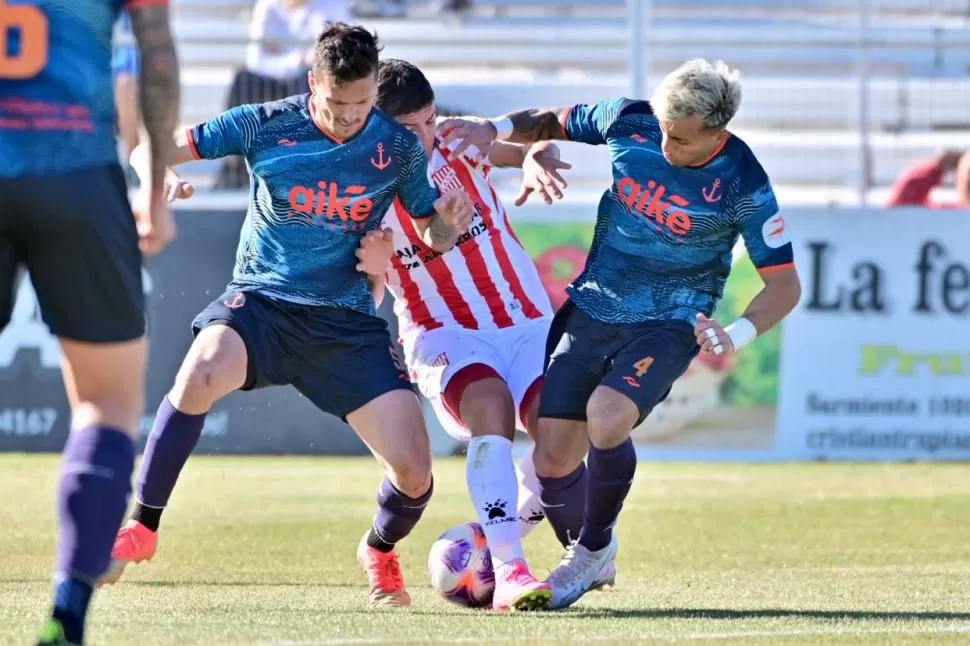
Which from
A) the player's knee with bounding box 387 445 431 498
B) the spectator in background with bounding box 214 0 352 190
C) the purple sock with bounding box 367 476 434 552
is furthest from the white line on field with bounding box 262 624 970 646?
the spectator in background with bounding box 214 0 352 190

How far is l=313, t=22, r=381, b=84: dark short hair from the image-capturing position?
5.93m

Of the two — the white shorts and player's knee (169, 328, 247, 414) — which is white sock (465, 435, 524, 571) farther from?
player's knee (169, 328, 247, 414)

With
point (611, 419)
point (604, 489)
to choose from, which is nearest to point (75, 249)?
point (611, 419)

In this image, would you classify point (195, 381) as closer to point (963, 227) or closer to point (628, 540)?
point (628, 540)

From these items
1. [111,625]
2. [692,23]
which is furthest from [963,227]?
[111,625]

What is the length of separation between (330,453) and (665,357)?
685cm

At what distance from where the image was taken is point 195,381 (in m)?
6.04

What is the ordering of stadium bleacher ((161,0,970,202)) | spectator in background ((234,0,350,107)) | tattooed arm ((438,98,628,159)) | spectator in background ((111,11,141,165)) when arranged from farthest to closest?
stadium bleacher ((161,0,970,202))
spectator in background ((234,0,350,107))
spectator in background ((111,11,141,165))
tattooed arm ((438,98,628,159))

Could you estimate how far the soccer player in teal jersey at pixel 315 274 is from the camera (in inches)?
243

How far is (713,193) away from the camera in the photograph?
6348 mm

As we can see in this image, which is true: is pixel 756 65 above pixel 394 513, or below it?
above

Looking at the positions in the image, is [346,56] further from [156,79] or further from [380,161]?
[156,79]

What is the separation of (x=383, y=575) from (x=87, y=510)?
2437mm

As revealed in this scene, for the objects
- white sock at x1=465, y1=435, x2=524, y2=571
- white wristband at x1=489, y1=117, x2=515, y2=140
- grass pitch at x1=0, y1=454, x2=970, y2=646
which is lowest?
grass pitch at x1=0, y1=454, x2=970, y2=646
